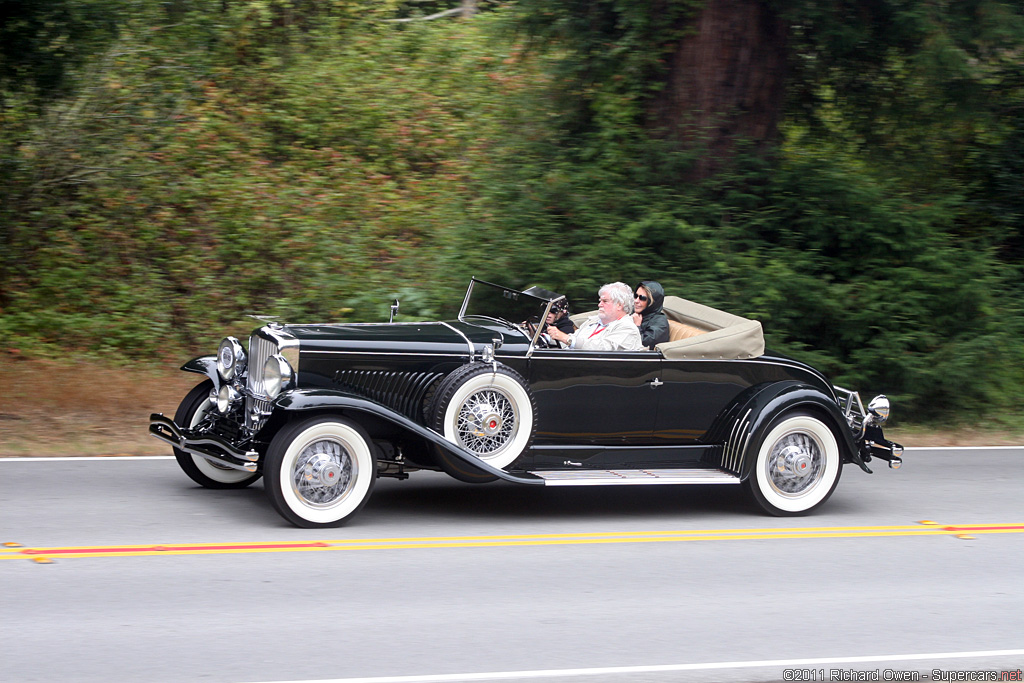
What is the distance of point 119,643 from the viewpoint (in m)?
4.53

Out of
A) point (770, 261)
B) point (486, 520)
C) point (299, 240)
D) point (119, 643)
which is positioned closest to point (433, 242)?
point (299, 240)

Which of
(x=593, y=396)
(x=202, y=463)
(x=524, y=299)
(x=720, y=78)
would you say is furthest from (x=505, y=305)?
(x=720, y=78)

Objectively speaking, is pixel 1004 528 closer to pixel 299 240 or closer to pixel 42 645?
pixel 42 645

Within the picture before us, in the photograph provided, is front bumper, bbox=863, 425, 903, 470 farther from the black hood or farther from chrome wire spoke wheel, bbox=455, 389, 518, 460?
chrome wire spoke wheel, bbox=455, 389, 518, 460

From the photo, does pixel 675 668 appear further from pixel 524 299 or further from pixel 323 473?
pixel 524 299

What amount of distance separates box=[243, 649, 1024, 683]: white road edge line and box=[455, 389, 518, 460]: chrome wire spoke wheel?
2542 mm

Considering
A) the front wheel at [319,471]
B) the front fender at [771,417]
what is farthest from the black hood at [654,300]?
the front wheel at [319,471]

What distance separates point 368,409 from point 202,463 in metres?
1.71

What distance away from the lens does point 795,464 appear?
7266 mm

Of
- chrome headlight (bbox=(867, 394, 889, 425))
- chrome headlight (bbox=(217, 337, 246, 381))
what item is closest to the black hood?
chrome headlight (bbox=(867, 394, 889, 425))

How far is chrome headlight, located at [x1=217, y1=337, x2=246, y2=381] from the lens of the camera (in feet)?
23.5

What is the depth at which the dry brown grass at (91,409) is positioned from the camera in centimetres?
908

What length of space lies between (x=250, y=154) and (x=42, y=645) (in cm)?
1322

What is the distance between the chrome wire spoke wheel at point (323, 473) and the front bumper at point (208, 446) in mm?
277
